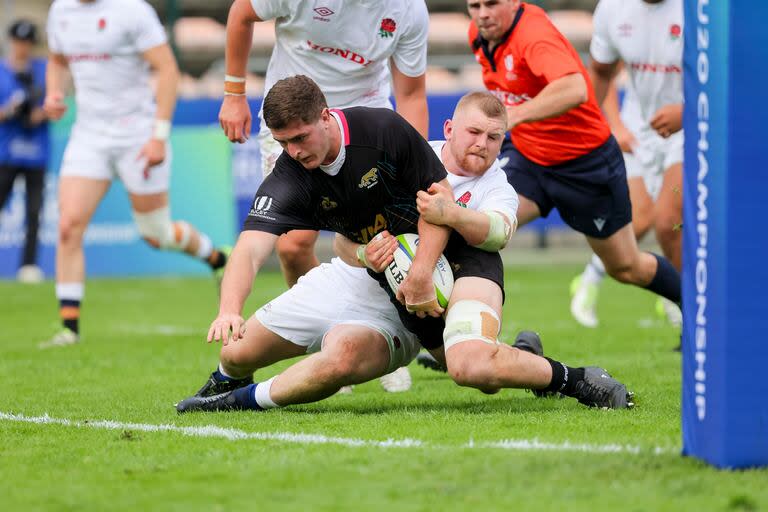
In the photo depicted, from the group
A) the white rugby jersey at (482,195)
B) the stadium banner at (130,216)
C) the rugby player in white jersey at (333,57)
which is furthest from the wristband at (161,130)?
the stadium banner at (130,216)

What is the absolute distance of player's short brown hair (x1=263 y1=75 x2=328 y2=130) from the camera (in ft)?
15.8

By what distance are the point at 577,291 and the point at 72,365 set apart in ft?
13.8

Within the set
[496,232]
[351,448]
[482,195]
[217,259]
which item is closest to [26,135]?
[217,259]

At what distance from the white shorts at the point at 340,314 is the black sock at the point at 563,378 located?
65 centimetres

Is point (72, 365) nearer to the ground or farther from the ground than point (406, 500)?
nearer to the ground

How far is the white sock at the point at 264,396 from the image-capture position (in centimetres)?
556

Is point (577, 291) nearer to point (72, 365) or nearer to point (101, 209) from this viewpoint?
point (72, 365)

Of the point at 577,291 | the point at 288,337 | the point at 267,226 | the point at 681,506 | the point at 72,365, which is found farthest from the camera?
the point at 577,291

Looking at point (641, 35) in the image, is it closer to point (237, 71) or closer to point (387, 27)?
point (387, 27)

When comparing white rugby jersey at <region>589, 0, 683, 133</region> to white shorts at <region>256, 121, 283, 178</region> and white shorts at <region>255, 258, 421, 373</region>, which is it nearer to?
white shorts at <region>256, 121, 283, 178</region>

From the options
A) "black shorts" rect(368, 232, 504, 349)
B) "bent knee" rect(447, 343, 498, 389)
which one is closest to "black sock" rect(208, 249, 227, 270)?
"black shorts" rect(368, 232, 504, 349)

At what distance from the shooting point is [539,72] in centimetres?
692

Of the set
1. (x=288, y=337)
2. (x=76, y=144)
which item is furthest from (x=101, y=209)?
(x=288, y=337)

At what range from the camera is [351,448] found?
4.49 m
